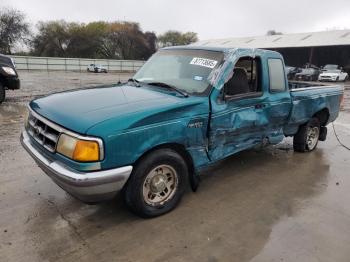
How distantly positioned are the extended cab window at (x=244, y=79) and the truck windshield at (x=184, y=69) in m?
0.32

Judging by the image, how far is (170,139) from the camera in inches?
141

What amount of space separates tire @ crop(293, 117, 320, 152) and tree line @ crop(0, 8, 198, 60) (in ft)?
184

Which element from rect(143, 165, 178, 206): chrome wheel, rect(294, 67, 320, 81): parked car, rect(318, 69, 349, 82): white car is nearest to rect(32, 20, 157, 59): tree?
rect(294, 67, 320, 81): parked car

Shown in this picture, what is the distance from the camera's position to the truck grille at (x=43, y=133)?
11.2ft

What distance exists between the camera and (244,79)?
15.7ft

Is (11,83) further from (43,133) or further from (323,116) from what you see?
(323,116)

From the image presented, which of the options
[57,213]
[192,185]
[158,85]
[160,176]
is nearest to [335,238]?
[192,185]

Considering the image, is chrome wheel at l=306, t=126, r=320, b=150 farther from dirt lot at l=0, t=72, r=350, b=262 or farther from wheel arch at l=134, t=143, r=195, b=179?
wheel arch at l=134, t=143, r=195, b=179

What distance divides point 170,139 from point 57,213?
1.52 m

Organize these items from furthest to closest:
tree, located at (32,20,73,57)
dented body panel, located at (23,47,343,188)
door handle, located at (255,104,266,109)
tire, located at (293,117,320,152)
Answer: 1. tree, located at (32,20,73,57)
2. tire, located at (293,117,320,152)
3. door handle, located at (255,104,266,109)
4. dented body panel, located at (23,47,343,188)

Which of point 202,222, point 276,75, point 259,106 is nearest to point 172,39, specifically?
point 276,75

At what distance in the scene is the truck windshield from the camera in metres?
4.19

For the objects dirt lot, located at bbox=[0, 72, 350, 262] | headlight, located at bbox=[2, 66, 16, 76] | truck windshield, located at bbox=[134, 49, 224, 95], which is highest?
truck windshield, located at bbox=[134, 49, 224, 95]

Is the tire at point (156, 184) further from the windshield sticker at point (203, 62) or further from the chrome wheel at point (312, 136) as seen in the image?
the chrome wheel at point (312, 136)
